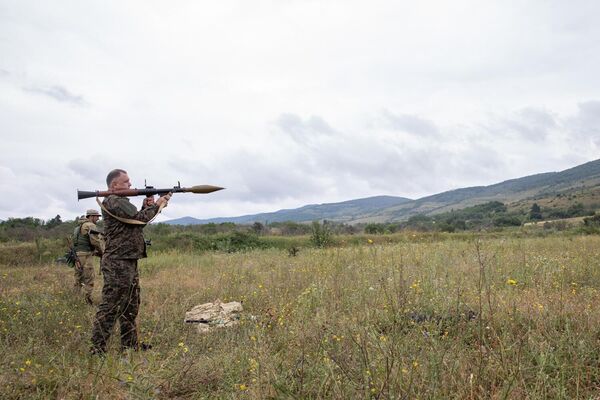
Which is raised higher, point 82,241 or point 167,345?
point 82,241

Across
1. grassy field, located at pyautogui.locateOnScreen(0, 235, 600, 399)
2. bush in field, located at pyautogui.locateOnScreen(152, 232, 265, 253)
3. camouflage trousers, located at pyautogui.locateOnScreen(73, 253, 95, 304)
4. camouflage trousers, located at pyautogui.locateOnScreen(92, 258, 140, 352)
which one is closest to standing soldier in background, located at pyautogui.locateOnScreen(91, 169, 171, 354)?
camouflage trousers, located at pyautogui.locateOnScreen(92, 258, 140, 352)

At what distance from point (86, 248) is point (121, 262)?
486 cm

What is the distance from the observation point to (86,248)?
8.77 metres

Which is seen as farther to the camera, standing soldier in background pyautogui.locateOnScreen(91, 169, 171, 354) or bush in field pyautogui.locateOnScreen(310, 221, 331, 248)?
bush in field pyautogui.locateOnScreen(310, 221, 331, 248)

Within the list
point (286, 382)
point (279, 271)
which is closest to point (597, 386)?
point (286, 382)

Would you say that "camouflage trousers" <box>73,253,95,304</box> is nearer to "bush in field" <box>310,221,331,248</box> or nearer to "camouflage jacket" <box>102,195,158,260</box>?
"camouflage jacket" <box>102,195,158,260</box>

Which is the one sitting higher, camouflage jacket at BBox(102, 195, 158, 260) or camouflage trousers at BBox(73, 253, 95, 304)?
camouflage jacket at BBox(102, 195, 158, 260)

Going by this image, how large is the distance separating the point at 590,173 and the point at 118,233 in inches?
8704

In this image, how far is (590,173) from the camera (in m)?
179

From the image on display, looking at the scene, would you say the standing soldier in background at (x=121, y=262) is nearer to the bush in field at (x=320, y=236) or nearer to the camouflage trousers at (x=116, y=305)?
the camouflage trousers at (x=116, y=305)

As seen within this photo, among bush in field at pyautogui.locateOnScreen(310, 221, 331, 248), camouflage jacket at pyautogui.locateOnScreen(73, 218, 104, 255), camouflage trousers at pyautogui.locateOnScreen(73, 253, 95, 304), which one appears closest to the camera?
camouflage trousers at pyautogui.locateOnScreen(73, 253, 95, 304)

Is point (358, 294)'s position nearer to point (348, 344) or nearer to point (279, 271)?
point (348, 344)

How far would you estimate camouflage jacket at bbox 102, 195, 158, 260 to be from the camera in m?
4.64

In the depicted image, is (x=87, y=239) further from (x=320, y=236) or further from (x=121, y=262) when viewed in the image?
(x=320, y=236)
